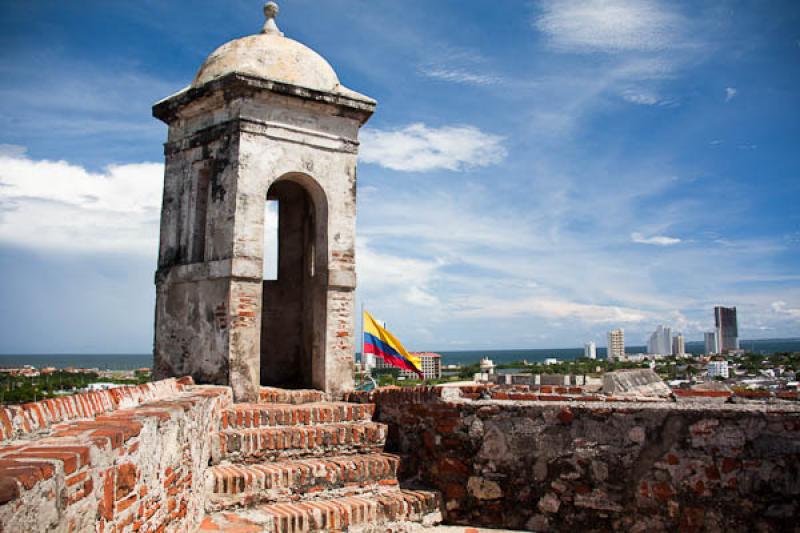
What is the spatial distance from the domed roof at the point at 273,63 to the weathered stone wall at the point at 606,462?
4.18 m

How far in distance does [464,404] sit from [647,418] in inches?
65.2

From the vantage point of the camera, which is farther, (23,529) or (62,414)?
(62,414)

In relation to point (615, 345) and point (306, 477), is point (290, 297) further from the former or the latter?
point (615, 345)

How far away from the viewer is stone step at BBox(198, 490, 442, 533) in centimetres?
488

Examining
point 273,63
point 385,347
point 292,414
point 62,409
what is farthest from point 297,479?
point 273,63

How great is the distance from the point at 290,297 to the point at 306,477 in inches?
168

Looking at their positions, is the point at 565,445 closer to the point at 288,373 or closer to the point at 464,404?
the point at 464,404

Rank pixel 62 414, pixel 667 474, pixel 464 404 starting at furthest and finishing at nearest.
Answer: pixel 464 404, pixel 667 474, pixel 62 414

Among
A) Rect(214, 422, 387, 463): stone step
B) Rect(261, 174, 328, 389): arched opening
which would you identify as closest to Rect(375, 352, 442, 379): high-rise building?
Rect(261, 174, 328, 389): arched opening

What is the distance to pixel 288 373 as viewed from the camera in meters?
9.30

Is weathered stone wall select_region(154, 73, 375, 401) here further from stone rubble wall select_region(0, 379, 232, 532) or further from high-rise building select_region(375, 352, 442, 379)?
high-rise building select_region(375, 352, 442, 379)

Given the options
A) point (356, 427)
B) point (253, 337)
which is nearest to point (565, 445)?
point (356, 427)

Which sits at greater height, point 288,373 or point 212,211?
point 212,211

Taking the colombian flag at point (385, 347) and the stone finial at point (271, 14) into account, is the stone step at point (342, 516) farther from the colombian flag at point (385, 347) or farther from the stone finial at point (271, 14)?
the stone finial at point (271, 14)
